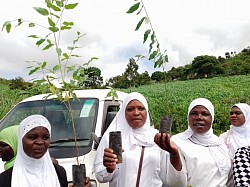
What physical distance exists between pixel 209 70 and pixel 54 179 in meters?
77.3

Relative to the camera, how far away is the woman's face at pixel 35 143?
7.95 ft

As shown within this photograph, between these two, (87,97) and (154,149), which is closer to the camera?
(154,149)

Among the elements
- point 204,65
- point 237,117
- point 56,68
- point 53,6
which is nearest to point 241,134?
point 237,117

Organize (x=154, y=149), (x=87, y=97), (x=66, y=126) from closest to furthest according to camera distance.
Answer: (x=154, y=149)
(x=66, y=126)
(x=87, y=97)

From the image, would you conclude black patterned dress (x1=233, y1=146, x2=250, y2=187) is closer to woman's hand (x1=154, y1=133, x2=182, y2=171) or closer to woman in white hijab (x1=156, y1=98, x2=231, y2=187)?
woman in white hijab (x1=156, y1=98, x2=231, y2=187)

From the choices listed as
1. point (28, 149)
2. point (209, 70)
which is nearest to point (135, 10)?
point (28, 149)

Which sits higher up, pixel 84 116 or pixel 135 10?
pixel 135 10

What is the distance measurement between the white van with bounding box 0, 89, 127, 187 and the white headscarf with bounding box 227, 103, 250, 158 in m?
1.50

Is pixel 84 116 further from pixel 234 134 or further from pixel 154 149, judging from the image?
pixel 234 134

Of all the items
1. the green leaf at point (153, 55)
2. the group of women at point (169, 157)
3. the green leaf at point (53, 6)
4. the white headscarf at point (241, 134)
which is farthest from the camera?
the white headscarf at point (241, 134)

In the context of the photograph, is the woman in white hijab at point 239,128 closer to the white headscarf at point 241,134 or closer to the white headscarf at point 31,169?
the white headscarf at point 241,134

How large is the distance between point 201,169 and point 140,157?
0.56m

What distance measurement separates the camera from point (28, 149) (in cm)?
242

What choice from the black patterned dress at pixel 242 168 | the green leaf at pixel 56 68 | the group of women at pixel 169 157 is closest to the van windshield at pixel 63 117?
the group of women at pixel 169 157
